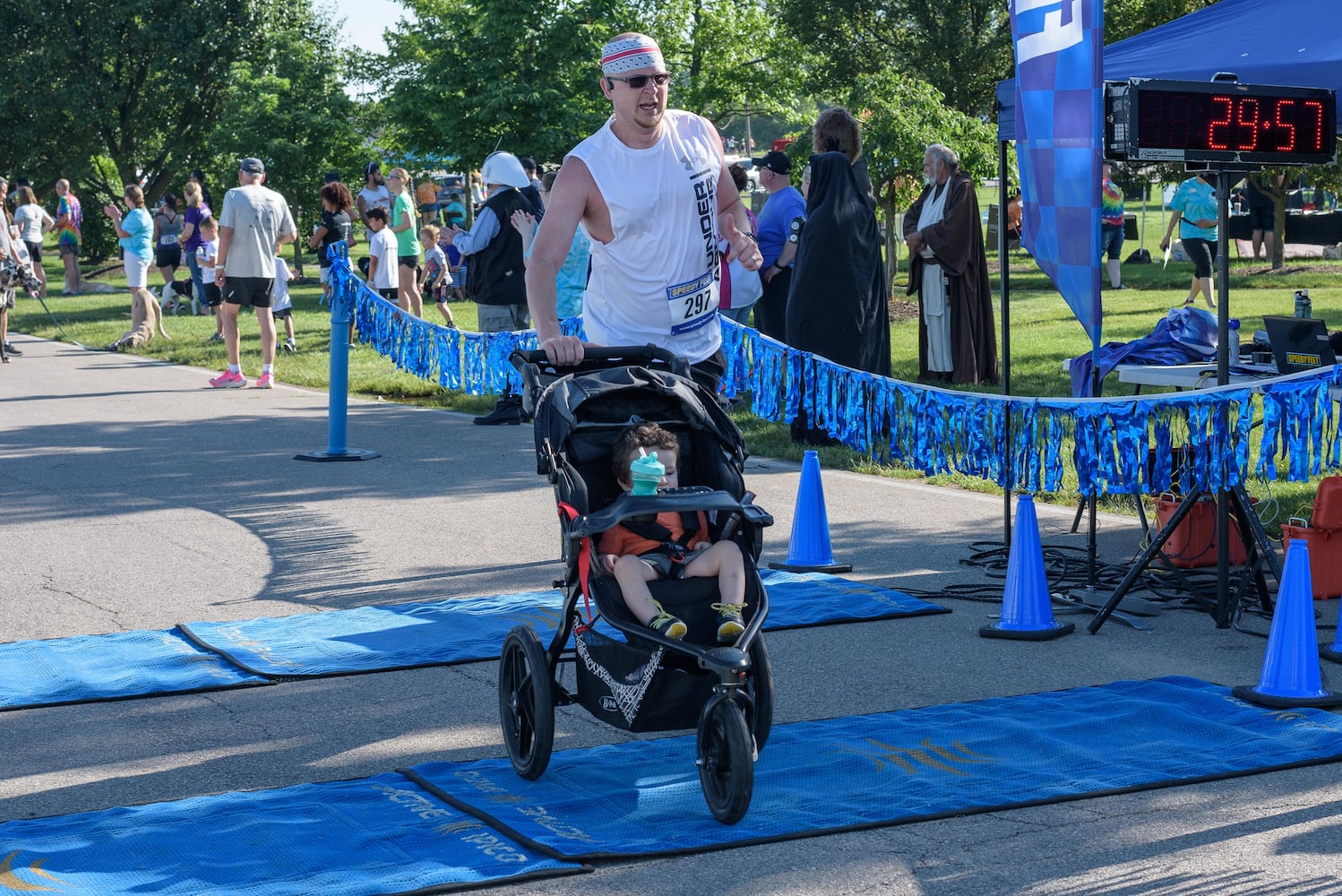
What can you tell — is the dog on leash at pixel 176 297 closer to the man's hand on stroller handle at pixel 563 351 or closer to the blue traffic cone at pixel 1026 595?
the blue traffic cone at pixel 1026 595

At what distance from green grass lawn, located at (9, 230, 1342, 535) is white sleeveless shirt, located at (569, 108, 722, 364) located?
3513 mm

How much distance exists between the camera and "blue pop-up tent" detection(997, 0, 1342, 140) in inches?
314

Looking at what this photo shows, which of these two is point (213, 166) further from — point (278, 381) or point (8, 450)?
point (8, 450)

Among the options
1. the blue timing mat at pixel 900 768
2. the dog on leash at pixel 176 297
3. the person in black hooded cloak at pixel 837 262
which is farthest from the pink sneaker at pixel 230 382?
the blue timing mat at pixel 900 768

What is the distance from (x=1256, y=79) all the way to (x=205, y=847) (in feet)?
21.3

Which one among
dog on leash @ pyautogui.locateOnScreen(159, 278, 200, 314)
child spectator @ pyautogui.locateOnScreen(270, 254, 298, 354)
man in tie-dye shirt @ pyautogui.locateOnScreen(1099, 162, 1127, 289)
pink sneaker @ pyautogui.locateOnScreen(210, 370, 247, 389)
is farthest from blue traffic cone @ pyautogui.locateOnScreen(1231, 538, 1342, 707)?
dog on leash @ pyautogui.locateOnScreen(159, 278, 200, 314)

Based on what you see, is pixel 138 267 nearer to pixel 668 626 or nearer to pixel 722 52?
pixel 668 626

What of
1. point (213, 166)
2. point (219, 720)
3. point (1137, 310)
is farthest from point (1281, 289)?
point (213, 166)

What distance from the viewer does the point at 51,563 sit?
27.3 feet

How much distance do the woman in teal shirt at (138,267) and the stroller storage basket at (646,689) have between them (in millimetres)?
17072

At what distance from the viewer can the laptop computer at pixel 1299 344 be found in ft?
24.4

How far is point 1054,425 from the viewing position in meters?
6.76

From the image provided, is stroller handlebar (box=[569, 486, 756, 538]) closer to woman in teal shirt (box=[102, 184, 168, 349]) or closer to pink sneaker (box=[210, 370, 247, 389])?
pink sneaker (box=[210, 370, 247, 389])

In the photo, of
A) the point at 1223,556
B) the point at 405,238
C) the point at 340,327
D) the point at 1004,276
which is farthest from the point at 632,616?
the point at 405,238
